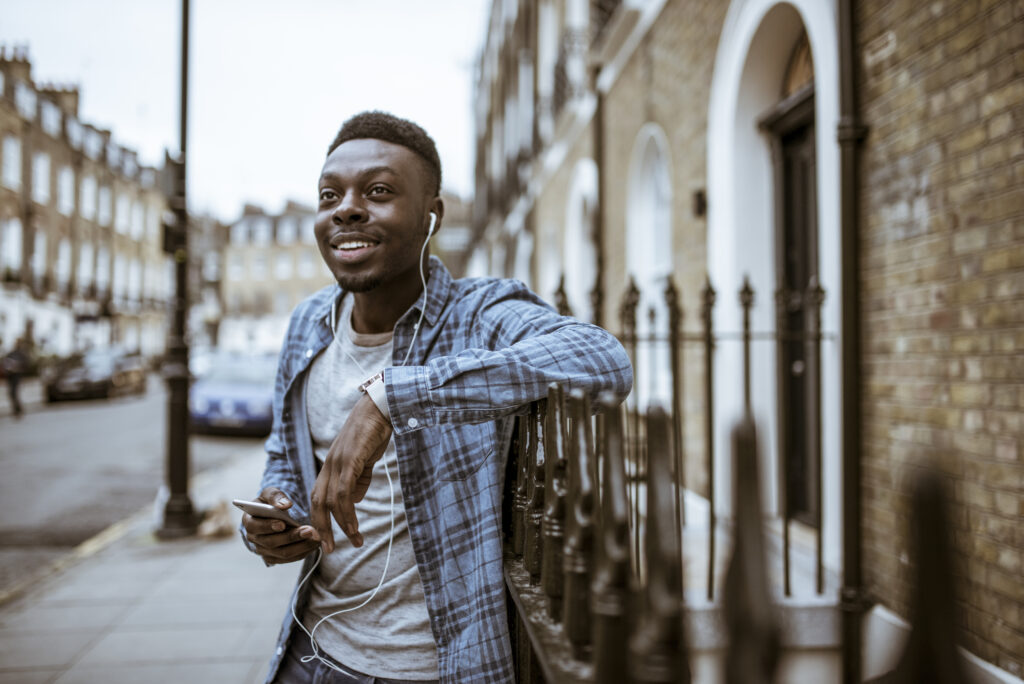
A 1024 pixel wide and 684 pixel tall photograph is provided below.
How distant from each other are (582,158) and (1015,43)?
764 centimetres

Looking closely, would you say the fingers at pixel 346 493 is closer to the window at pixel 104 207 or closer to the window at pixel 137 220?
the window at pixel 104 207

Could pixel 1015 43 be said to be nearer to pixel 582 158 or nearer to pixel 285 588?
pixel 285 588

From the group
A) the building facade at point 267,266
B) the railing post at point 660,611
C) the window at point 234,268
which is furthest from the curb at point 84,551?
the window at point 234,268

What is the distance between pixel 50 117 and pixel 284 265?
33.9m

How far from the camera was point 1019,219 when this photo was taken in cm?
260

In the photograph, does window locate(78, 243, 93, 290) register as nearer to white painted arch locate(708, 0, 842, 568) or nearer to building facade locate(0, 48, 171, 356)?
building facade locate(0, 48, 171, 356)

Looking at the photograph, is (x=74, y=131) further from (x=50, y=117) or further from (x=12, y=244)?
(x=12, y=244)

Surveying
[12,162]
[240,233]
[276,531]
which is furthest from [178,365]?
[240,233]

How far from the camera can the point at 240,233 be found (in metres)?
69.1

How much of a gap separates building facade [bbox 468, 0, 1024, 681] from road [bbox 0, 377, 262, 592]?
5419mm

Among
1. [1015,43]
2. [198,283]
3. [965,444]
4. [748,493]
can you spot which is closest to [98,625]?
[965,444]

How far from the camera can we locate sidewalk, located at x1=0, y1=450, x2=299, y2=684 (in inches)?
157

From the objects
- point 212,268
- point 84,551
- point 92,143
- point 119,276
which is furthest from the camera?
point 212,268

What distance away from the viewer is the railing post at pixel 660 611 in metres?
0.78
